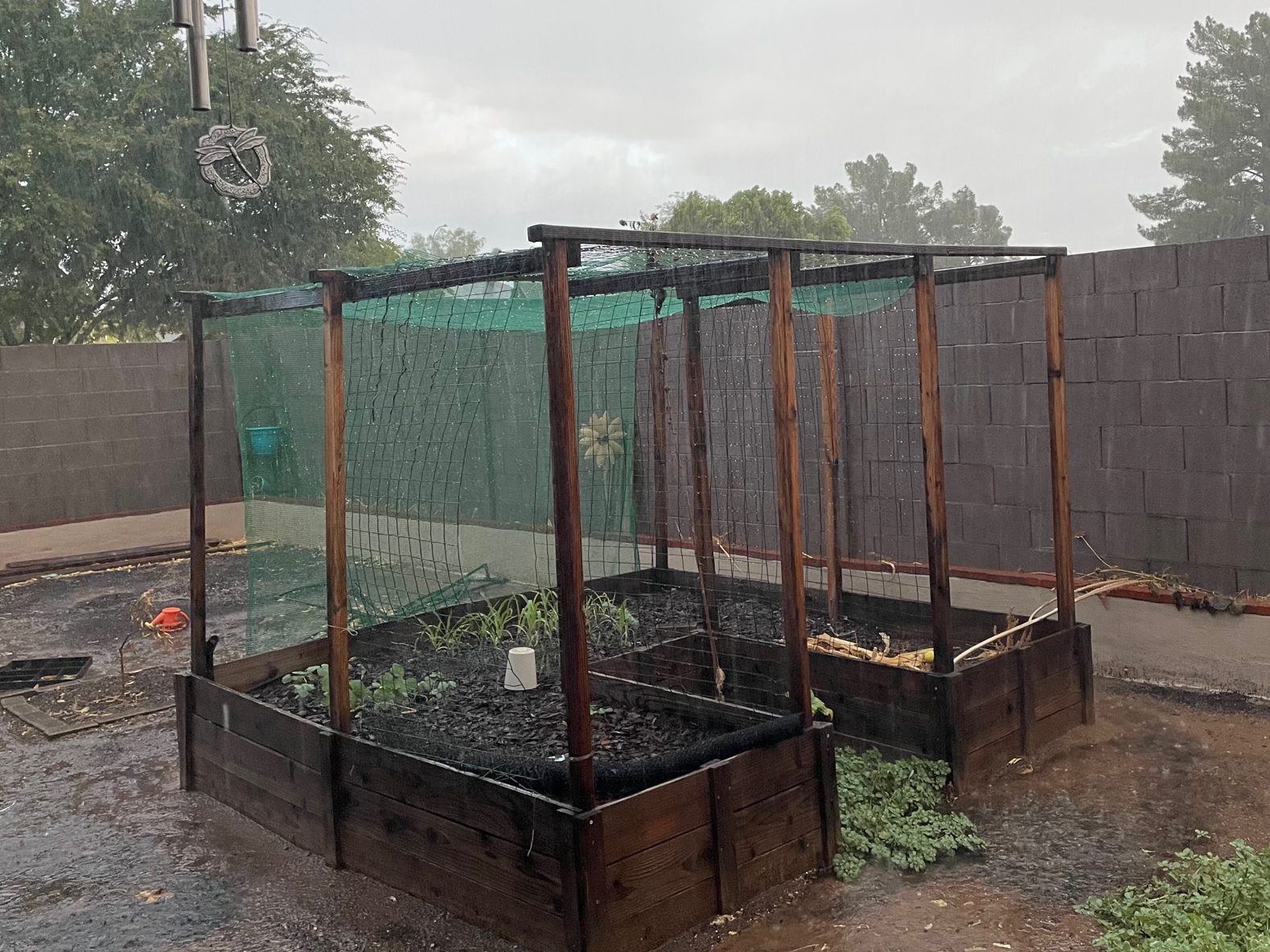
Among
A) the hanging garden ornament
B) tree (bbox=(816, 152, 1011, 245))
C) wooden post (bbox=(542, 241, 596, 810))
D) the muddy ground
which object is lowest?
the muddy ground

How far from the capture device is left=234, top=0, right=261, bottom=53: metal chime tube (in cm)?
479

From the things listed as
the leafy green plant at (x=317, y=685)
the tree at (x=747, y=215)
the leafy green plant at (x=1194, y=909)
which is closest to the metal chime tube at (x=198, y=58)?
the leafy green plant at (x=317, y=685)

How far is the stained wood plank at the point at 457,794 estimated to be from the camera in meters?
2.58

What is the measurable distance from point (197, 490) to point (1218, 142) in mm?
27522

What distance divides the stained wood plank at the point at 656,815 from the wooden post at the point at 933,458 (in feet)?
3.85

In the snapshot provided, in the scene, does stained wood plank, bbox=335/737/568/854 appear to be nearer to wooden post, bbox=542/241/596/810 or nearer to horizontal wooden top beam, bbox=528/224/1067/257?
wooden post, bbox=542/241/596/810

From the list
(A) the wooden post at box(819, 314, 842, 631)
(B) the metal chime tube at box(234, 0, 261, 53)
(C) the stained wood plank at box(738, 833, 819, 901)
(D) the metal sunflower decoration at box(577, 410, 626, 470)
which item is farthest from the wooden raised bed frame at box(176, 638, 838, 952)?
(B) the metal chime tube at box(234, 0, 261, 53)

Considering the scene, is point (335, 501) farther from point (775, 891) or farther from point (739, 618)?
point (739, 618)

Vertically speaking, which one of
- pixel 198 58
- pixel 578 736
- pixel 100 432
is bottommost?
pixel 578 736

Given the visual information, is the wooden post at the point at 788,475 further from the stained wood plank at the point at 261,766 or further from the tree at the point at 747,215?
the tree at the point at 747,215

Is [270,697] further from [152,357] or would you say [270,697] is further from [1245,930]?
[152,357]

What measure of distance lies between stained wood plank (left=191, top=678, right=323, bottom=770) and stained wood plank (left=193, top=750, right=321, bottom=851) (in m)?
0.15

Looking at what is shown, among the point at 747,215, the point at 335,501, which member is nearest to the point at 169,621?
the point at 335,501

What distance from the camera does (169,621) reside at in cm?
618
